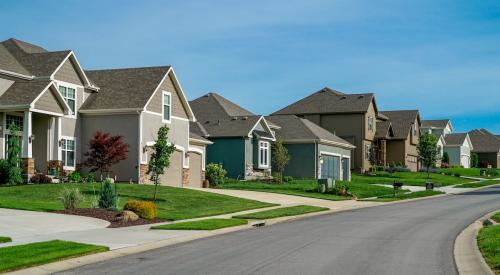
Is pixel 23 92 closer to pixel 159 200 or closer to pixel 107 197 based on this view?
pixel 159 200

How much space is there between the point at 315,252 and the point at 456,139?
3626 inches

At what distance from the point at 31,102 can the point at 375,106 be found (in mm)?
45250

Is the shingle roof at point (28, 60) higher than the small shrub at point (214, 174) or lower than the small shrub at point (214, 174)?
higher

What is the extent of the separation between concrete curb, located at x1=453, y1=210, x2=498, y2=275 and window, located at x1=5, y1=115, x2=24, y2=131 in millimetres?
23208

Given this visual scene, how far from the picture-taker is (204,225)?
846 inches

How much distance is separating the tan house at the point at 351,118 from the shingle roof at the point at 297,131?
692 centimetres

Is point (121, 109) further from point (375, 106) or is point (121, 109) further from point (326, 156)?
point (375, 106)

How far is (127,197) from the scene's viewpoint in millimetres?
30047

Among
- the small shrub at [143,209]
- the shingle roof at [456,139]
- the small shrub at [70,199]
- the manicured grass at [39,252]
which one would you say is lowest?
the manicured grass at [39,252]

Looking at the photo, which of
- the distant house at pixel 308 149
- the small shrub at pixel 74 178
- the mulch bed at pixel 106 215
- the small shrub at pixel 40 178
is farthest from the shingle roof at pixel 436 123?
the mulch bed at pixel 106 215

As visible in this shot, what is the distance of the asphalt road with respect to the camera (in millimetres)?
12805

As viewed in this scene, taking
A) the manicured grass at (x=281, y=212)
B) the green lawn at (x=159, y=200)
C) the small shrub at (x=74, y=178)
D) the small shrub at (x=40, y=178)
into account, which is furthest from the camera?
the small shrub at (x=74, y=178)

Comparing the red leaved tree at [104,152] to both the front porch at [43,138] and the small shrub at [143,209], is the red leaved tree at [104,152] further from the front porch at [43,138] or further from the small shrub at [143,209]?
the small shrub at [143,209]

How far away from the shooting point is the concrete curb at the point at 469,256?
1271 cm
